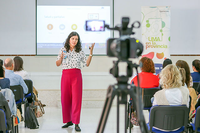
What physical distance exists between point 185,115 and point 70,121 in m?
2.14

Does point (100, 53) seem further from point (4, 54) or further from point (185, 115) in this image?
point (185, 115)

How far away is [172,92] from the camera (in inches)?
95.2

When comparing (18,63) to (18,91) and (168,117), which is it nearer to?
(18,91)

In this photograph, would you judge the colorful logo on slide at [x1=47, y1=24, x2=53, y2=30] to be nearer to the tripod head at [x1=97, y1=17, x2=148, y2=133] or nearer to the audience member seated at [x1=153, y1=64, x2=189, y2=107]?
the audience member seated at [x1=153, y1=64, x2=189, y2=107]

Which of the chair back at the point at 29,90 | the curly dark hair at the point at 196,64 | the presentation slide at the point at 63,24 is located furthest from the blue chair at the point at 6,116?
the presentation slide at the point at 63,24

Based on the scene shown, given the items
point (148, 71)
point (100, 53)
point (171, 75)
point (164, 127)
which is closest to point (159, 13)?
point (100, 53)

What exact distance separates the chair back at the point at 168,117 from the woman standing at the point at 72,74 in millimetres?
1679

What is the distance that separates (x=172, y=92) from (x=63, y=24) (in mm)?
4553

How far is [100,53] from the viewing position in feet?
21.5

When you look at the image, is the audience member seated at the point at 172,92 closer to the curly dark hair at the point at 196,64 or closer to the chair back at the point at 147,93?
the chair back at the point at 147,93

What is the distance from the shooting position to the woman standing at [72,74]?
3.72m

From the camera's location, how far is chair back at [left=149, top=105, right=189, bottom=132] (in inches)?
87.7

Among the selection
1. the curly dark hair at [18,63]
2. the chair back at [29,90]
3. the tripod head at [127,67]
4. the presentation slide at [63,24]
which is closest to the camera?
the tripod head at [127,67]

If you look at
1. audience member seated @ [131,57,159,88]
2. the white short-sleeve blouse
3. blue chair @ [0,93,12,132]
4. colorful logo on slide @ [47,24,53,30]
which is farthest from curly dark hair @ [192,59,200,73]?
colorful logo on slide @ [47,24,53,30]
